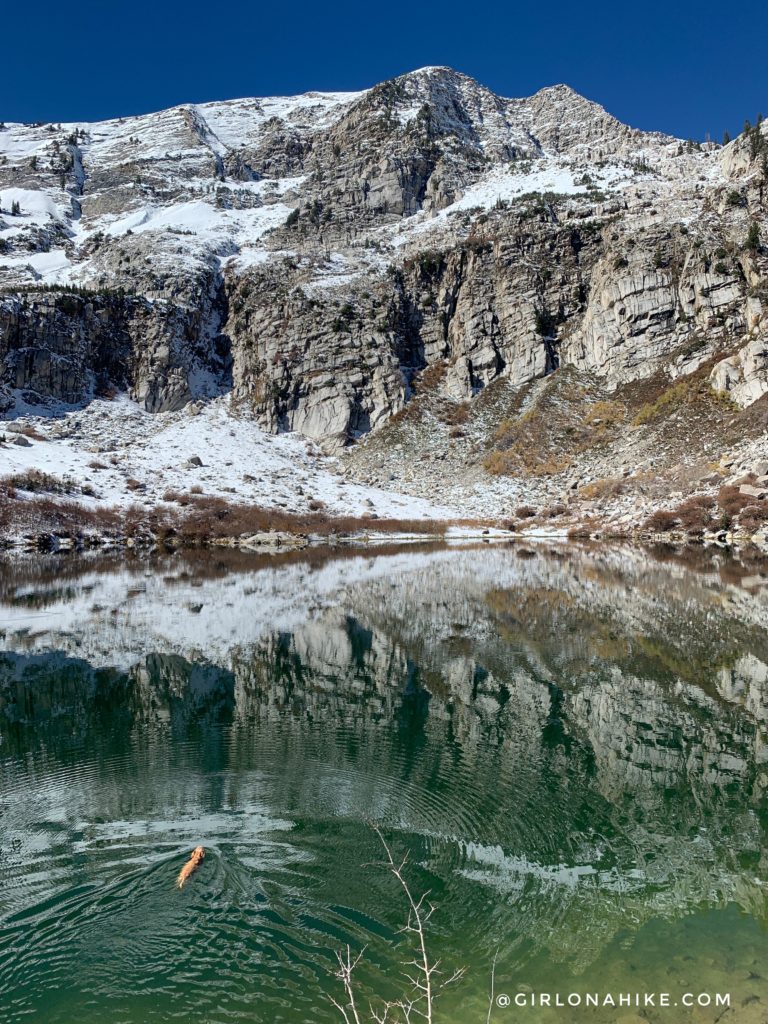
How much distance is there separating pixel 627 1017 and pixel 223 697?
8.93 metres

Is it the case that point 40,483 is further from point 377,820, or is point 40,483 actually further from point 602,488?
point 377,820

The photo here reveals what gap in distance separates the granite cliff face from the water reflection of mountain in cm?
5736

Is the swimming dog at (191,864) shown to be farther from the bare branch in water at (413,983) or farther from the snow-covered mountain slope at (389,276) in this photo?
the snow-covered mountain slope at (389,276)

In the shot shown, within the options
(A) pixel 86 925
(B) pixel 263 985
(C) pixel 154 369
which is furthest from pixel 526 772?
(C) pixel 154 369

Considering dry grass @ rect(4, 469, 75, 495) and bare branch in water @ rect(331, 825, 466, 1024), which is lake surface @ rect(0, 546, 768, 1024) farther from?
dry grass @ rect(4, 469, 75, 495)

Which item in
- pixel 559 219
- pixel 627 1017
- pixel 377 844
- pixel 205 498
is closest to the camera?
pixel 627 1017

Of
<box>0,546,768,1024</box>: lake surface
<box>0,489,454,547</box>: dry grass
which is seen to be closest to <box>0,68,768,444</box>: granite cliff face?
<box>0,489,454,547</box>: dry grass

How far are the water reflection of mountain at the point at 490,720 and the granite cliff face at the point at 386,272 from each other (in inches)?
2258

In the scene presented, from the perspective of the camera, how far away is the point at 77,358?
86.8 metres

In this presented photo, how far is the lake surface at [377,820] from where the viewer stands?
4629 mm

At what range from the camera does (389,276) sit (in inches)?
3856

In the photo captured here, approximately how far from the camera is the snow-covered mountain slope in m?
78.9

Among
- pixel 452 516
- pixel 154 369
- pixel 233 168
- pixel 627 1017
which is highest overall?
pixel 233 168

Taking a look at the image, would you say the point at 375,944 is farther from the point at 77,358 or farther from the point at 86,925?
the point at 77,358
